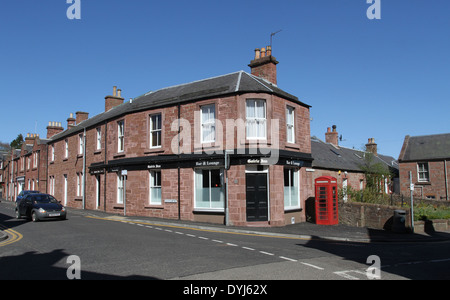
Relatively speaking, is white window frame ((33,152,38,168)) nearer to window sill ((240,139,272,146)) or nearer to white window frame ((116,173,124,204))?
white window frame ((116,173,124,204))

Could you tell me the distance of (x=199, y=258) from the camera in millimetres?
8750

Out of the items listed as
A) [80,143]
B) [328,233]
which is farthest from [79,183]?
[328,233]

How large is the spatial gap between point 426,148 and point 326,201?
22.5 meters

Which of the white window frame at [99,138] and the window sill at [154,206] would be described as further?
the white window frame at [99,138]

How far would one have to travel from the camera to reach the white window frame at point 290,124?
18.9m

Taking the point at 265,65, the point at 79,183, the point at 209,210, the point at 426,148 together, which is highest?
the point at 265,65

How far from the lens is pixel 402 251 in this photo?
36.4ft

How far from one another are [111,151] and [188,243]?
13.8 metres

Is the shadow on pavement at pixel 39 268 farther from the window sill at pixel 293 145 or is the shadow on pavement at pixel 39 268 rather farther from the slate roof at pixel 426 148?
the slate roof at pixel 426 148

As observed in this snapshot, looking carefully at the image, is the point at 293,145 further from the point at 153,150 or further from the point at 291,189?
the point at 153,150

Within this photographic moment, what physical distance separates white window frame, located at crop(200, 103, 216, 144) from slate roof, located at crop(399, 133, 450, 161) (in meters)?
24.6

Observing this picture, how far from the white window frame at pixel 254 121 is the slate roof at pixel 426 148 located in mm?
23047

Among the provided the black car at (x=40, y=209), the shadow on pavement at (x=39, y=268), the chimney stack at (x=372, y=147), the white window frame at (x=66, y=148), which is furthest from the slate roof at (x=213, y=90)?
the chimney stack at (x=372, y=147)
